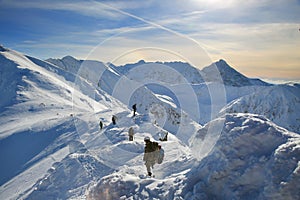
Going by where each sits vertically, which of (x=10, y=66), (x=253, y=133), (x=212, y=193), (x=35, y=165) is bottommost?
(x=35, y=165)

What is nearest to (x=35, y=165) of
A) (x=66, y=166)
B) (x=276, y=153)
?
(x=66, y=166)

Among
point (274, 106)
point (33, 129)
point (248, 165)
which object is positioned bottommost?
point (274, 106)

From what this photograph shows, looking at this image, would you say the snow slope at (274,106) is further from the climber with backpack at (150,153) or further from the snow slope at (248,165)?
the snow slope at (248,165)

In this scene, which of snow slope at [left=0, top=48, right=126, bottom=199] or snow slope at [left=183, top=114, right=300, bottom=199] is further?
snow slope at [left=0, top=48, right=126, bottom=199]

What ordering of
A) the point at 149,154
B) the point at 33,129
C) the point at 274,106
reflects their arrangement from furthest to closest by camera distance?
the point at 274,106, the point at 33,129, the point at 149,154

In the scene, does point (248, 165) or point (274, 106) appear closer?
→ point (248, 165)

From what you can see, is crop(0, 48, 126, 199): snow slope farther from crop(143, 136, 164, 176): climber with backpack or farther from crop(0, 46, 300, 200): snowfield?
crop(143, 136, 164, 176): climber with backpack

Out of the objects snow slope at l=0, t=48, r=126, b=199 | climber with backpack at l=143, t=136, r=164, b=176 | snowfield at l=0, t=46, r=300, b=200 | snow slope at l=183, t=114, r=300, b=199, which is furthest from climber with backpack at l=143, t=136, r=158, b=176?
snow slope at l=0, t=48, r=126, b=199

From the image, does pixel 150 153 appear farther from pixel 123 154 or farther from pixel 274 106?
pixel 274 106

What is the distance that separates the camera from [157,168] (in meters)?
14.1

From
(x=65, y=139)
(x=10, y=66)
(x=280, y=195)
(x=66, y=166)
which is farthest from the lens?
(x=10, y=66)

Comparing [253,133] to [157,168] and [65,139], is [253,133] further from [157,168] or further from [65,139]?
[65,139]

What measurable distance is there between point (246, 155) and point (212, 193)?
138 centimetres

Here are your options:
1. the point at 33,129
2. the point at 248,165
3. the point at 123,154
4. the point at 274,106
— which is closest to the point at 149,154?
the point at 248,165
